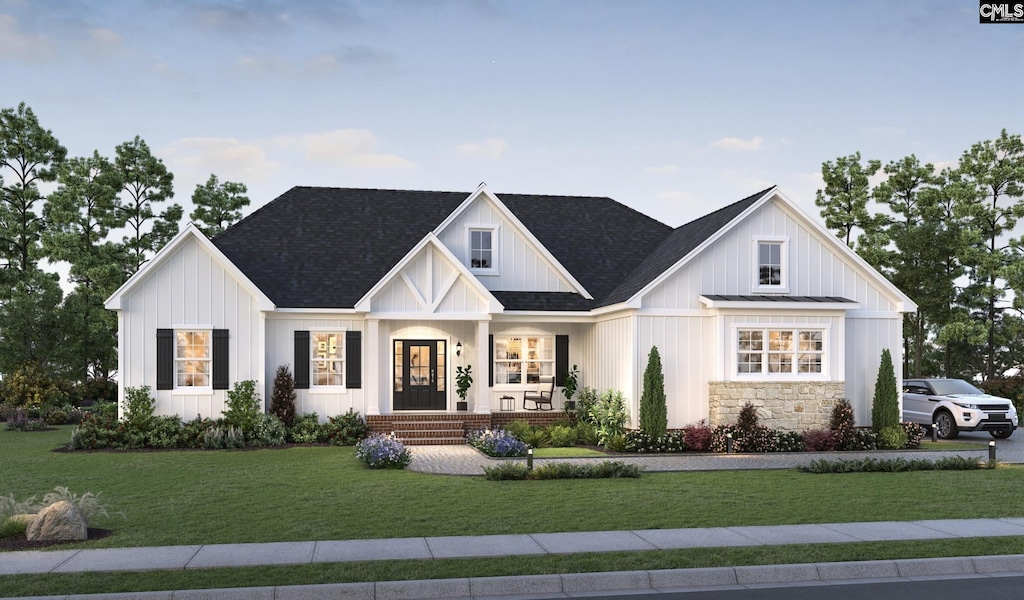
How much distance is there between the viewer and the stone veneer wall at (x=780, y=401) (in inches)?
849

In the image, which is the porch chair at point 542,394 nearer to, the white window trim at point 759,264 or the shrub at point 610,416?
the shrub at point 610,416

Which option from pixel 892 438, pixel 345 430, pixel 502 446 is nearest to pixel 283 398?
pixel 345 430

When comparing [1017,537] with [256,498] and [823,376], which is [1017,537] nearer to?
[256,498]

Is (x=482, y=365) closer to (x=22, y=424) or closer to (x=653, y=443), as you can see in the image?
(x=653, y=443)

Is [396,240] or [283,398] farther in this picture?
[396,240]

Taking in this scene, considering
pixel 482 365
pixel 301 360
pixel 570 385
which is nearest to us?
pixel 301 360

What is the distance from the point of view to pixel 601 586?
8594mm

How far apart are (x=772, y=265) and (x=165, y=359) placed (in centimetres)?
1593

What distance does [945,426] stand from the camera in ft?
82.0

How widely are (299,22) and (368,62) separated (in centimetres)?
221

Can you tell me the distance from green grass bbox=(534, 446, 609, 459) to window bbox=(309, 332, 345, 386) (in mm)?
6282

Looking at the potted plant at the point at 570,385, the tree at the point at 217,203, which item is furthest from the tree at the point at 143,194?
the potted plant at the point at 570,385

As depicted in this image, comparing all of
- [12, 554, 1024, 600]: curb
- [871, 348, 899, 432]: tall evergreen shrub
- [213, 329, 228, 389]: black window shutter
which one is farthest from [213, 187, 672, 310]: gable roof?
[12, 554, 1024, 600]: curb

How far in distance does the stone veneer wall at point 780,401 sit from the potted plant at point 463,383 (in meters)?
6.81
